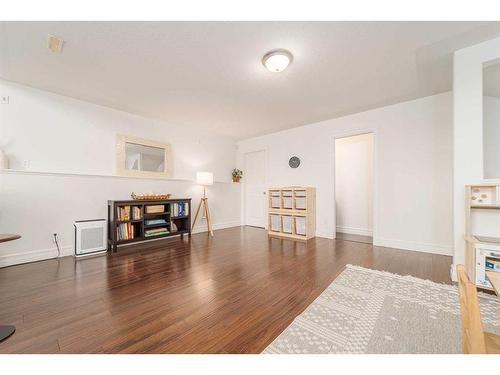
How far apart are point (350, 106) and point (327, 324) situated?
11.4 feet

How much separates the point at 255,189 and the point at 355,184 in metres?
2.51

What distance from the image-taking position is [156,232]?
3758mm

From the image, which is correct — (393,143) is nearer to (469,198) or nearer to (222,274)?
(469,198)

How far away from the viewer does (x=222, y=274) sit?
2387mm

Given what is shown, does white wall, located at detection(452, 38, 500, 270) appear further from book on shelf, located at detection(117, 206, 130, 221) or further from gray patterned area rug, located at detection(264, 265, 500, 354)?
book on shelf, located at detection(117, 206, 130, 221)

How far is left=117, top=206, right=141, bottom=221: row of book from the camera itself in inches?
133

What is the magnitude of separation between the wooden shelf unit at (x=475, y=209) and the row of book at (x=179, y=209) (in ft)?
13.7

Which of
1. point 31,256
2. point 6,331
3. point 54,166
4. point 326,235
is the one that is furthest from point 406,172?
point 31,256

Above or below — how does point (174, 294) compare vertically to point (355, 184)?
below

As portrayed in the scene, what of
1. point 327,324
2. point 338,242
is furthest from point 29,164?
point 338,242

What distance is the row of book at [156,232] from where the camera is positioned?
3.65 metres

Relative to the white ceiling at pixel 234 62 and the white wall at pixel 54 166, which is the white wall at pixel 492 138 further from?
the white wall at pixel 54 166

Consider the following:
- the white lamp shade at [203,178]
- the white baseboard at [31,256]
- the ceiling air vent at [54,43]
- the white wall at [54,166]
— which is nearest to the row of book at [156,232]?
the white wall at [54,166]

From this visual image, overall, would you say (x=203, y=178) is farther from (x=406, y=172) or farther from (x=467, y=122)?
(x=467, y=122)
